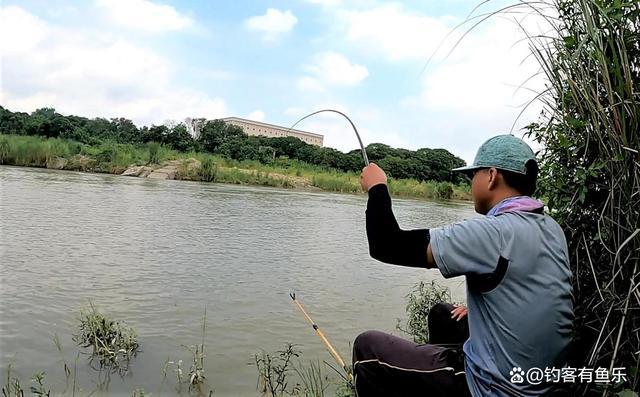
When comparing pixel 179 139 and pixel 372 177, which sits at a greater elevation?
pixel 179 139

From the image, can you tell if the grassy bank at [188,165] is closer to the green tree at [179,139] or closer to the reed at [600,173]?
the green tree at [179,139]

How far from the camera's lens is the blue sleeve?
5.80ft

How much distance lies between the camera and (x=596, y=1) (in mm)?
2227

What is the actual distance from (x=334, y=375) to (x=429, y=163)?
88.3 feet

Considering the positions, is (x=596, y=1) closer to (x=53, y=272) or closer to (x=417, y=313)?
(x=417, y=313)

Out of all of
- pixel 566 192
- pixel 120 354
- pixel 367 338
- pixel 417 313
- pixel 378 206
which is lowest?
pixel 120 354

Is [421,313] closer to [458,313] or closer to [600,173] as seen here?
[458,313]

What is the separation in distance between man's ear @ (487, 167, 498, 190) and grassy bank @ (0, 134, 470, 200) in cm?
2261

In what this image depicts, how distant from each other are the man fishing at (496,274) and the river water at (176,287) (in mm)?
2386

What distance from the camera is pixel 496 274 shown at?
1.78m

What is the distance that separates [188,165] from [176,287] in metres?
23.5

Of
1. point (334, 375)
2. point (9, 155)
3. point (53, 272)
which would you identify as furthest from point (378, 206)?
point (9, 155)

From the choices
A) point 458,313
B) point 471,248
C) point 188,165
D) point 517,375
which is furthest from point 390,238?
point 188,165

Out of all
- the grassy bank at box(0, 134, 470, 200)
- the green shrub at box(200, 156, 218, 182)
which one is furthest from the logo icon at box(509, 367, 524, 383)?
the green shrub at box(200, 156, 218, 182)
